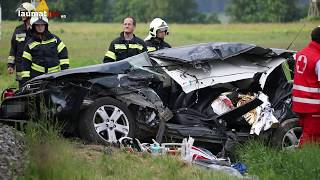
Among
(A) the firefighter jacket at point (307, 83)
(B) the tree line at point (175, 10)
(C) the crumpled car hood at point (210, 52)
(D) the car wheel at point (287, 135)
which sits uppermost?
(C) the crumpled car hood at point (210, 52)

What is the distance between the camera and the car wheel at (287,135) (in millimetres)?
7430

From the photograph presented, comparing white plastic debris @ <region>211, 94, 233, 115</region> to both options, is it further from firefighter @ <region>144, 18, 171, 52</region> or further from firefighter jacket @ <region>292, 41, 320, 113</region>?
firefighter @ <region>144, 18, 171, 52</region>

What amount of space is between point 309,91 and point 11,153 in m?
3.48

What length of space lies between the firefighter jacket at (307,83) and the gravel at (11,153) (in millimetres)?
3165

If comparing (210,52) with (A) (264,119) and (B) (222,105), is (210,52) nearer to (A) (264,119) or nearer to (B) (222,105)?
(B) (222,105)

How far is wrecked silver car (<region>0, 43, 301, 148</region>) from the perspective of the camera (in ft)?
23.8

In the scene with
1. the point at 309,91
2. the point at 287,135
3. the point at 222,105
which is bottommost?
the point at 287,135

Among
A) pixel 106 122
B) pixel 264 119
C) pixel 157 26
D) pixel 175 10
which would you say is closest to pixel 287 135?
pixel 264 119

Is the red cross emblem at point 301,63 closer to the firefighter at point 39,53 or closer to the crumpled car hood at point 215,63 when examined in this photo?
the crumpled car hood at point 215,63

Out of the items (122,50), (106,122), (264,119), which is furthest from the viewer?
(122,50)

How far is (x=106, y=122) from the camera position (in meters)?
7.23

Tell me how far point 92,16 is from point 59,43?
289 ft

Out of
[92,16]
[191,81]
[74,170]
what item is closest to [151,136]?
[191,81]

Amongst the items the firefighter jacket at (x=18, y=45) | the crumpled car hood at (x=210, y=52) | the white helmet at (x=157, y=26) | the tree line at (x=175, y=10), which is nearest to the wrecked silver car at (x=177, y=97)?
the crumpled car hood at (x=210, y=52)
